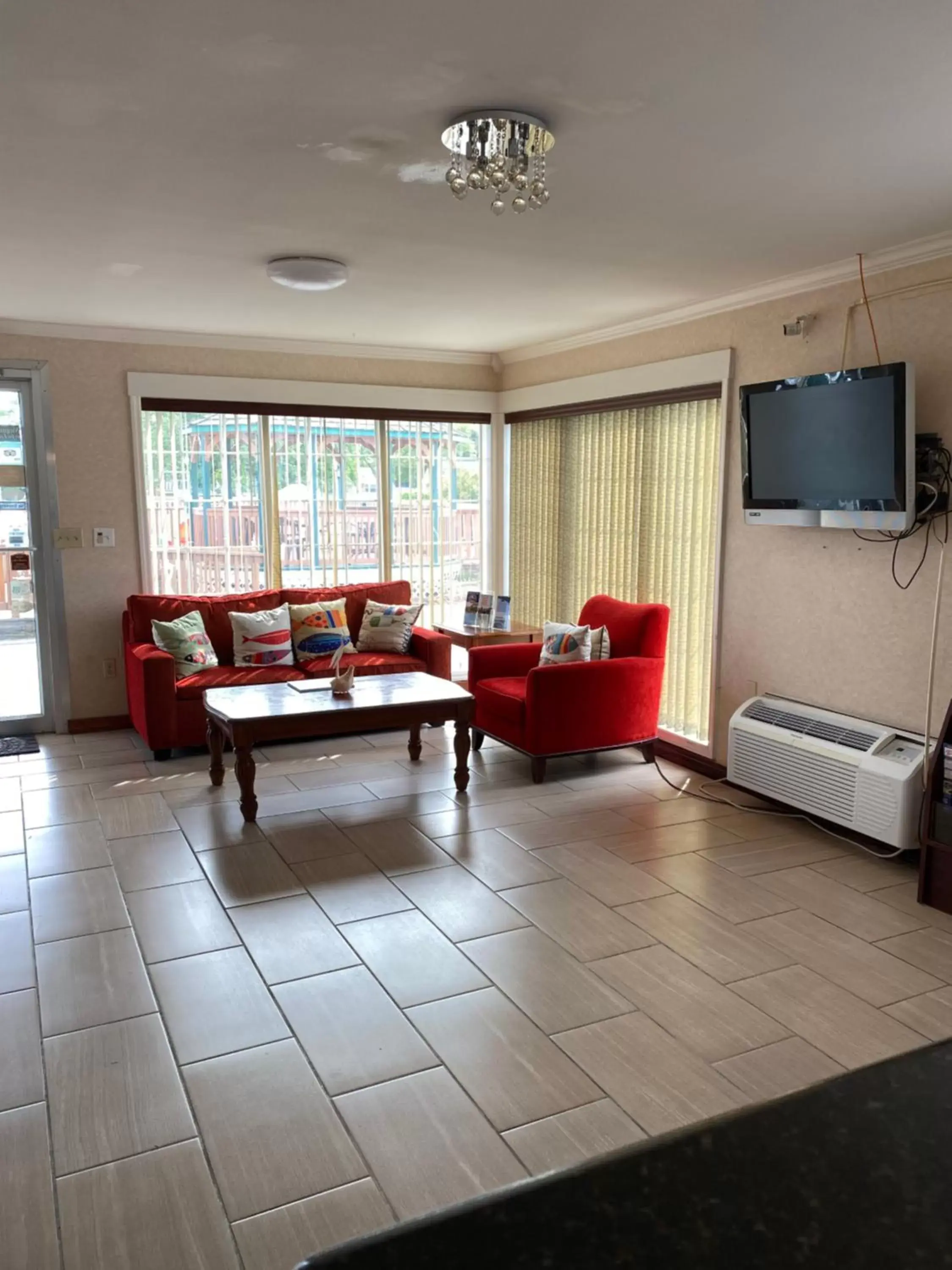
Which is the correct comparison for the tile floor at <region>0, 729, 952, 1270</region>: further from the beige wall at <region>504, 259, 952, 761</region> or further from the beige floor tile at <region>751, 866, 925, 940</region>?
the beige wall at <region>504, 259, 952, 761</region>

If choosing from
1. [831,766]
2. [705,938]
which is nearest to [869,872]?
[831,766]

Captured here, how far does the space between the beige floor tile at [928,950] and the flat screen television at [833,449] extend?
151 centimetres

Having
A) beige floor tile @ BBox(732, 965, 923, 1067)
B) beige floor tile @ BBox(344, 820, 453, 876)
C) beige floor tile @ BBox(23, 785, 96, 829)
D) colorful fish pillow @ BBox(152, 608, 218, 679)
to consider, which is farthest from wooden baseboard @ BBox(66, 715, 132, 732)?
beige floor tile @ BBox(732, 965, 923, 1067)

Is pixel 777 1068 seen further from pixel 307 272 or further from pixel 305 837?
pixel 307 272

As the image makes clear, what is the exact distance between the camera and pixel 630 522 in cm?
568

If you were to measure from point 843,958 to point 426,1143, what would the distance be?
5.15 ft

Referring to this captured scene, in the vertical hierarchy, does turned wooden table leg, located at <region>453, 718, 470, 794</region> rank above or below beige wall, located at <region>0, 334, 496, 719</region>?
below

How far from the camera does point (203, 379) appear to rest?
5969 millimetres

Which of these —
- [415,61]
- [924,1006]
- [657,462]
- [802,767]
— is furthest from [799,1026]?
[657,462]

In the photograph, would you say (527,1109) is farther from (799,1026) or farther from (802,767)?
(802,767)

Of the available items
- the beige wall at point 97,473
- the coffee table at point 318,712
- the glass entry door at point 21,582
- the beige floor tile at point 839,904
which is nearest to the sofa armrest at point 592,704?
the coffee table at point 318,712

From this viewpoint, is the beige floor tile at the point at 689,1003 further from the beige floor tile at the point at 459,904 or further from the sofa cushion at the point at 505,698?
the sofa cushion at the point at 505,698

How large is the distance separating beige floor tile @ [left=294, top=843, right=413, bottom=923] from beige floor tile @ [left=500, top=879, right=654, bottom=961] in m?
0.44

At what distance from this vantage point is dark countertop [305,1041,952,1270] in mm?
616
